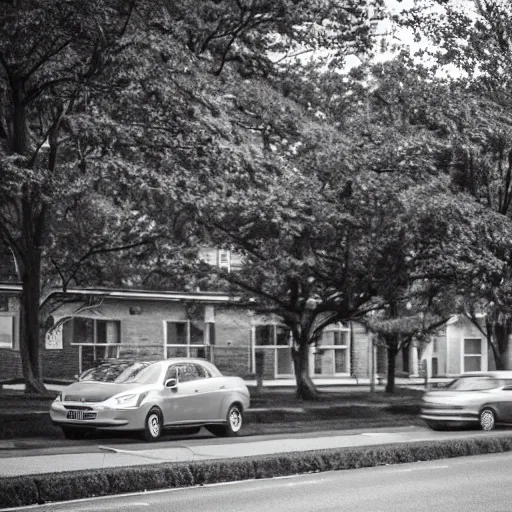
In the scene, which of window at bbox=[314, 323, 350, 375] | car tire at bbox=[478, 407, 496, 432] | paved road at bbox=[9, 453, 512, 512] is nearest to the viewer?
paved road at bbox=[9, 453, 512, 512]

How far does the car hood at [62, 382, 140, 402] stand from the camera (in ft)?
67.8

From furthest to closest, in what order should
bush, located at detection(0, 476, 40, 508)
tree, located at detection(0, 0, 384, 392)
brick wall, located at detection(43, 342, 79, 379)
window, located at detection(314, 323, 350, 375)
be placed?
1. window, located at detection(314, 323, 350, 375)
2. brick wall, located at detection(43, 342, 79, 379)
3. tree, located at detection(0, 0, 384, 392)
4. bush, located at detection(0, 476, 40, 508)

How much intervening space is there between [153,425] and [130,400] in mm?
748

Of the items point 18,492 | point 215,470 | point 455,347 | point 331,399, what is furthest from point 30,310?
point 455,347

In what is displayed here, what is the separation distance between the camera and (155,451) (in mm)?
17688

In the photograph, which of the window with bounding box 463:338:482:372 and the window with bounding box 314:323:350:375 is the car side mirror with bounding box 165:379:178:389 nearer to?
the window with bounding box 314:323:350:375

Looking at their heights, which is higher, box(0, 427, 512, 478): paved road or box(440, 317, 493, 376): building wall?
Answer: box(440, 317, 493, 376): building wall

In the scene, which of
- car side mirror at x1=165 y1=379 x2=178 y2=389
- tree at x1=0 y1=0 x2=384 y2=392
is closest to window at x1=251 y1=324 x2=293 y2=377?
tree at x1=0 y1=0 x2=384 y2=392

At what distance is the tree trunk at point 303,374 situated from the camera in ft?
104

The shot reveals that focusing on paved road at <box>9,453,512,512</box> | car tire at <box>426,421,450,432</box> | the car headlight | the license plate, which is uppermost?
the car headlight

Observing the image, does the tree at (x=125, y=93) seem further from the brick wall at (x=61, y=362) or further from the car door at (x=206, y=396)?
the brick wall at (x=61, y=362)

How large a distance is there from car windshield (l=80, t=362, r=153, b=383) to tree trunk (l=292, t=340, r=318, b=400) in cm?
1025

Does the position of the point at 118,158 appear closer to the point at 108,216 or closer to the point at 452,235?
the point at 108,216

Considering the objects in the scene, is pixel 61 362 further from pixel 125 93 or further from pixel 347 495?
pixel 347 495
